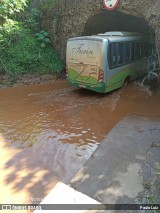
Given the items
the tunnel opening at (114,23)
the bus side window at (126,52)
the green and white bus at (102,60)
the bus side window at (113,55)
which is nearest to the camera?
the green and white bus at (102,60)

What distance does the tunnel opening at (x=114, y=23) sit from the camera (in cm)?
1316

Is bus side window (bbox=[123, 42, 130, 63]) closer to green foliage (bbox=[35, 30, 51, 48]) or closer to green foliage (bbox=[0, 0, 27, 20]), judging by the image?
green foliage (bbox=[35, 30, 51, 48])

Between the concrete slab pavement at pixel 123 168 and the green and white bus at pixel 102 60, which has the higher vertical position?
the green and white bus at pixel 102 60

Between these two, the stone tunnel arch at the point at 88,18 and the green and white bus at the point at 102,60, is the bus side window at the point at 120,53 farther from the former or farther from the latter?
the stone tunnel arch at the point at 88,18

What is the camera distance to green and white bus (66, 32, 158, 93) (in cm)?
967

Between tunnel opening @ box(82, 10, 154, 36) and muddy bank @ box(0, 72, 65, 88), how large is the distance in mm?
3041

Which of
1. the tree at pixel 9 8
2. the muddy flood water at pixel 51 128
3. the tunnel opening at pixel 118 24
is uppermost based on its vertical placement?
the tree at pixel 9 8

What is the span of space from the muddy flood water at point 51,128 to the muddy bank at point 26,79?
48cm

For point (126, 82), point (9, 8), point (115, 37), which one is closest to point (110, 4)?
point (115, 37)

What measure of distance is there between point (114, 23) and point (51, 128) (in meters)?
9.24

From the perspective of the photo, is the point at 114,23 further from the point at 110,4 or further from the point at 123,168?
the point at 123,168

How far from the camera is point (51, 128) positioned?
7863mm

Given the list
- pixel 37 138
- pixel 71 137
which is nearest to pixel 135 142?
pixel 71 137

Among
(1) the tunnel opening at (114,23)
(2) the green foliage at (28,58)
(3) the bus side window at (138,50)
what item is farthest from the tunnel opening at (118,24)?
(2) the green foliage at (28,58)
